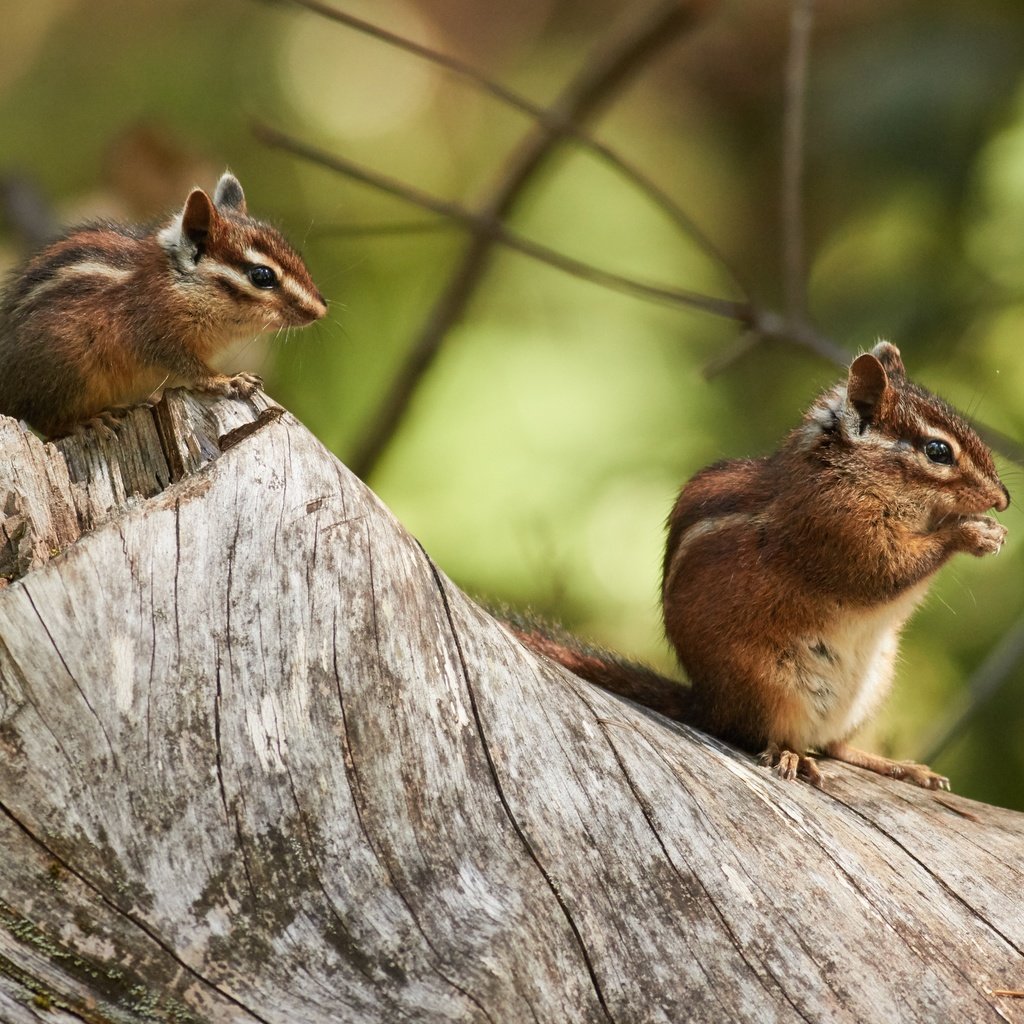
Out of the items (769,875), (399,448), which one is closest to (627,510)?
(399,448)

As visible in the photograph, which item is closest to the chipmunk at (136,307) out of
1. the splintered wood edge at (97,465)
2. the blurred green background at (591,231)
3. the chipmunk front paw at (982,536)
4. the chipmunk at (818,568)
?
the splintered wood edge at (97,465)

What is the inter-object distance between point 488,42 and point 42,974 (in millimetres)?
8116

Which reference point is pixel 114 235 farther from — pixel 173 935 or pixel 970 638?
pixel 970 638

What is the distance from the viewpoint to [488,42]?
9297 mm

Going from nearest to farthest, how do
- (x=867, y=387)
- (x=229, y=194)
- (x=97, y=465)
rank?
(x=97, y=465) → (x=867, y=387) → (x=229, y=194)

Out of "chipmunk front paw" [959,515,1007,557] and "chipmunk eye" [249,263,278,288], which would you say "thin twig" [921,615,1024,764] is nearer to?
"chipmunk front paw" [959,515,1007,557]

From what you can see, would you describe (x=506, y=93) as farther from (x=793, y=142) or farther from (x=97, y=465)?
(x=97, y=465)

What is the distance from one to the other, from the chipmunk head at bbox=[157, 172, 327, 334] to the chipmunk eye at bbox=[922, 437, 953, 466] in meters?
1.90

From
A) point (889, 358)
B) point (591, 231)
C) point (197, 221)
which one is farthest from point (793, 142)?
point (591, 231)

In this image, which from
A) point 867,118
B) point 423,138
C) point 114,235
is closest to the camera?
point 114,235

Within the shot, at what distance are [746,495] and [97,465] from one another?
192 cm

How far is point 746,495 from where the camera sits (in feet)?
13.1

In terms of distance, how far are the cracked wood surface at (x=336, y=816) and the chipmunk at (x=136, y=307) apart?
0.71 m

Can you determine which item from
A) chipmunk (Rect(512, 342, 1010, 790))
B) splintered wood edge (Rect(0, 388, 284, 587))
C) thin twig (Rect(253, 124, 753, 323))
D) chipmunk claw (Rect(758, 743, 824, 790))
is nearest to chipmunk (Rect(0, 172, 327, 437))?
thin twig (Rect(253, 124, 753, 323))
